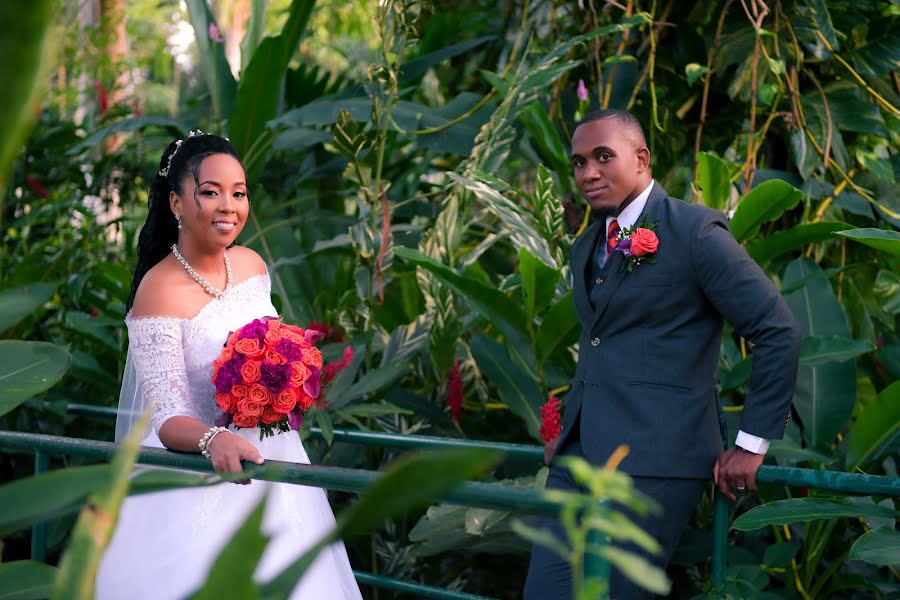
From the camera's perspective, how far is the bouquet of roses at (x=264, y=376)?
209cm

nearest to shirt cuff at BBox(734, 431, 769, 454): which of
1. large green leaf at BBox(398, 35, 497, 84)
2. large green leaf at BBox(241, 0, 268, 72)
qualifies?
large green leaf at BBox(398, 35, 497, 84)

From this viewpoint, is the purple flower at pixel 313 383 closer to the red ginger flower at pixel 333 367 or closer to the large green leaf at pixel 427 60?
the red ginger flower at pixel 333 367

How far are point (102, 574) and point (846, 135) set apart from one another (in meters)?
2.86

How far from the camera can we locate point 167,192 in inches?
97.2

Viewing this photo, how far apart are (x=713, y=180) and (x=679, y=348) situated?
0.85 metres

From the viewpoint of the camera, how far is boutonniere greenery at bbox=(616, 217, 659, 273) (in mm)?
2160

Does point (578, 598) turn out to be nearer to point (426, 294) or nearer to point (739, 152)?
point (426, 294)


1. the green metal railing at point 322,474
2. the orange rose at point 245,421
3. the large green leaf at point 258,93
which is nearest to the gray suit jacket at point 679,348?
the green metal railing at point 322,474

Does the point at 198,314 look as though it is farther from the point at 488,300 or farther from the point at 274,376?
the point at 488,300

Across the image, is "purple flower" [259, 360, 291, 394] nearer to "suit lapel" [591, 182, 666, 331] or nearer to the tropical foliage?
the tropical foliage

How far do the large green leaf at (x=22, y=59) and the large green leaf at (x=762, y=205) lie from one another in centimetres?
221

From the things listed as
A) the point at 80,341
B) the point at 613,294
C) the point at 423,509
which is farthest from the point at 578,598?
the point at 80,341

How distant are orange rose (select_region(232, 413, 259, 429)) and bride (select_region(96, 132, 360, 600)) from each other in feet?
0.23

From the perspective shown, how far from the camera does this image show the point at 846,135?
3.57 m
